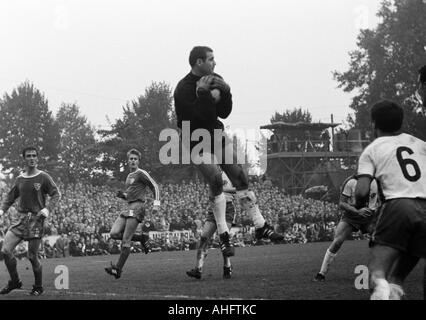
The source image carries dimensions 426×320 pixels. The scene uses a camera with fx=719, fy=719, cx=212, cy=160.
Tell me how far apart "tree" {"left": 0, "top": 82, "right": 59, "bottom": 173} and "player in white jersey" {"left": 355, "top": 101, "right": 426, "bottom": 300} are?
230 feet

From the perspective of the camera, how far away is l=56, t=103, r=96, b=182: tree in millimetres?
74688

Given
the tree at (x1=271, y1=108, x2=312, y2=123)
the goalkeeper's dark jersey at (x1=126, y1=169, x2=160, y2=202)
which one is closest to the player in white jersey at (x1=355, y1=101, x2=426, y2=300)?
the goalkeeper's dark jersey at (x1=126, y1=169, x2=160, y2=202)

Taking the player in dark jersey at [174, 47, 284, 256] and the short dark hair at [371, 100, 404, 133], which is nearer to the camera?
the short dark hair at [371, 100, 404, 133]

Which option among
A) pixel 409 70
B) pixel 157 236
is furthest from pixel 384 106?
pixel 409 70

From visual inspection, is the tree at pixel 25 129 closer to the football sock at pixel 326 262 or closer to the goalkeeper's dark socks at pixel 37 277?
the goalkeeper's dark socks at pixel 37 277

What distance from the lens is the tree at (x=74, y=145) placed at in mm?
74688

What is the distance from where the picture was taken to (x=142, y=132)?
6644 cm

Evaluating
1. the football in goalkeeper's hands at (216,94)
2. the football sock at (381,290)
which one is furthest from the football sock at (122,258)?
the football sock at (381,290)

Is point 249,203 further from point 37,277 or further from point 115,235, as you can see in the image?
point 115,235

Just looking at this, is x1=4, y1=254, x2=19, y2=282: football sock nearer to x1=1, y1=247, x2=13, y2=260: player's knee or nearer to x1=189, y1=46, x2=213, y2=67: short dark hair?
x1=1, y1=247, x2=13, y2=260: player's knee

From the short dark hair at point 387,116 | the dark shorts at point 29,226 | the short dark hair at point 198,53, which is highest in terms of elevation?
the short dark hair at point 198,53

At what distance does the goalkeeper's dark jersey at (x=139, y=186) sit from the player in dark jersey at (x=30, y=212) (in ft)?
7.99

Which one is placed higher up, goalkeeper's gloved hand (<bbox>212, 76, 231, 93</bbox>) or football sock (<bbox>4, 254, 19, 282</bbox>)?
goalkeeper's gloved hand (<bbox>212, 76, 231, 93</bbox>)
